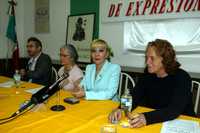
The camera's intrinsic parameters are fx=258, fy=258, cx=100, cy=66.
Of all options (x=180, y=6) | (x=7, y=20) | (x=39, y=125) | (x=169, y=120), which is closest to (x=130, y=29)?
(x=180, y=6)

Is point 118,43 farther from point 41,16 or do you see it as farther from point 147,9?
point 41,16

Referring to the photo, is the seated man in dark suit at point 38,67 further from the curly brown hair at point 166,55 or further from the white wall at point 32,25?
the curly brown hair at point 166,55

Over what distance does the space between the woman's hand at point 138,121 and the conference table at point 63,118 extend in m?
0.03

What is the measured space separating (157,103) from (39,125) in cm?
98

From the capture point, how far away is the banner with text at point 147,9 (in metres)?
3.03

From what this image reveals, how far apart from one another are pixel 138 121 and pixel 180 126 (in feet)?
0.85

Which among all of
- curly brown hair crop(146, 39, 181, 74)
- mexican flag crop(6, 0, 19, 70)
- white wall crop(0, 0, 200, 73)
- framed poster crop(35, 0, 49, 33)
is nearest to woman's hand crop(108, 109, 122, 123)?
curly brown hair crop(146, 39, 181, 74)

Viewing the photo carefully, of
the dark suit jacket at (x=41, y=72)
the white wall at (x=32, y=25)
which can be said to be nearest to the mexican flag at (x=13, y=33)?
the white wall at (x=32, y=25)

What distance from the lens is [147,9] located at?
339 centimetres

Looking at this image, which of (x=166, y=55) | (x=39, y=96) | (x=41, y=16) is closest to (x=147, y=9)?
(x=166, y=55)

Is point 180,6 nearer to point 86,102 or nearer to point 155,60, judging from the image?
point 155,60

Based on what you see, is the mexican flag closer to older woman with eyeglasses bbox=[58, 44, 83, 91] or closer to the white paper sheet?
the white paper sheet

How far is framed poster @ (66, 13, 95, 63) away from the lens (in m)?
4.11

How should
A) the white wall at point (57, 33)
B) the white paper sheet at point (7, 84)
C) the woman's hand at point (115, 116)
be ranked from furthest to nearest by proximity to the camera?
1. the white wall at point (57, 33)
2. the white paper sheet at point (7, 84)
3. the woman's hand at point (115, 116)
